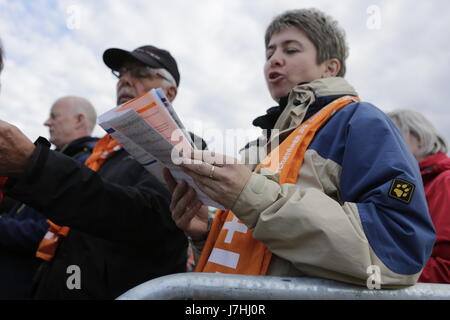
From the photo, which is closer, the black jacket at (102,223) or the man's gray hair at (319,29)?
the black jacket at (102,223)

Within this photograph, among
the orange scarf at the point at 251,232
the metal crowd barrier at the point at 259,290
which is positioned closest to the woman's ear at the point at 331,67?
the orange scarf at the point at 251,232

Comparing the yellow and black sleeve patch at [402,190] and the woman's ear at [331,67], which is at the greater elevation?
the woman's ear at [331,67]

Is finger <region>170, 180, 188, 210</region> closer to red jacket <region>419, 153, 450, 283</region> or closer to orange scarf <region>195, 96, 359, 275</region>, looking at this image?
orange scarf <region>195, 96, 359, 275</region>

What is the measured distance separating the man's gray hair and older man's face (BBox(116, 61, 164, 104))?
3.72 ft

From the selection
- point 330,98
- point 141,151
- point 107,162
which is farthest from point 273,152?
point 107,162

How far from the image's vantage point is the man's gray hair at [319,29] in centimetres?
195

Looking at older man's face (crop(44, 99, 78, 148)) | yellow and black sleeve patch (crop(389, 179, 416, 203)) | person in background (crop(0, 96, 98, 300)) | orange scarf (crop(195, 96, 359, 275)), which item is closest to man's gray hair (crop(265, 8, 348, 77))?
orange scarf (crop(195, 96, 359, 275))

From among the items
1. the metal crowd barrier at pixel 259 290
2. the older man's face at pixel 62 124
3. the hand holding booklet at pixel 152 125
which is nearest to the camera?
the metal crowd barrier at pixel 259 290

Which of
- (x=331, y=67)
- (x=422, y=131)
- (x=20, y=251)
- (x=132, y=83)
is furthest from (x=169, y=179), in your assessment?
(x=422, y=131)

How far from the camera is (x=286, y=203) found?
1.17m

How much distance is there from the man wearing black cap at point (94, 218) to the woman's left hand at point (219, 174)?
84 centimetres

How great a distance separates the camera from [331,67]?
6.55ft

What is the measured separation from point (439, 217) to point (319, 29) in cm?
135

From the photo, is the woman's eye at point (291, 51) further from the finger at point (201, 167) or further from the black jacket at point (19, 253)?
the black jacket at point (19, 253)
